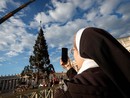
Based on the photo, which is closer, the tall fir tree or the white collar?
the white collar

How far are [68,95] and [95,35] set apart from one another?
344mm

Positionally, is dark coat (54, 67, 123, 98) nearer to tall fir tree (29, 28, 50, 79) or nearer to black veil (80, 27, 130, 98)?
black veil (80, 27, 130, 98)

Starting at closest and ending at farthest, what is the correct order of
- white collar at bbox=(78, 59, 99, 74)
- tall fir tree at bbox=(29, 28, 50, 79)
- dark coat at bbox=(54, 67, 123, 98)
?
dark coat at bbox=(54, 67, 123, 98), white collar at bbox=(78, 59, 99, 74), tall fir tree at bbox=(29, 28, 50, 79)

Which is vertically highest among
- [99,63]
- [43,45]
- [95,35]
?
[43,45]

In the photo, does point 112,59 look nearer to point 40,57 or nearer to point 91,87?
point 91,87

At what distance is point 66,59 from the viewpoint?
263cm

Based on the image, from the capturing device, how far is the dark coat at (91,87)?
1.11 m

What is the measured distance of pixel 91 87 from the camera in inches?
44.1

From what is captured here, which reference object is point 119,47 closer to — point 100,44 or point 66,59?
point 100,44

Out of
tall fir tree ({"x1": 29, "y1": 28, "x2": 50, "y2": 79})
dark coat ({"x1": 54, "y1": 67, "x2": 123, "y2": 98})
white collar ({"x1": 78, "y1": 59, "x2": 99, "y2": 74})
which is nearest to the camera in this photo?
dark coat ({"x1": 54, "y1": 67, "x2": 123, "y2": 98})

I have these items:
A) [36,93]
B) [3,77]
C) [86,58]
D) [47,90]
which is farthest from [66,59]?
[3,77]

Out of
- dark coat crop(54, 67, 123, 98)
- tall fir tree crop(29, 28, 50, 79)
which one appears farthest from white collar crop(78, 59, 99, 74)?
tall fir tree crop(29, 28, 50, 79)

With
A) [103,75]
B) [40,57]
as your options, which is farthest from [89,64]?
[40,57]

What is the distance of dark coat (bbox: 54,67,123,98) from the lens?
111cm
